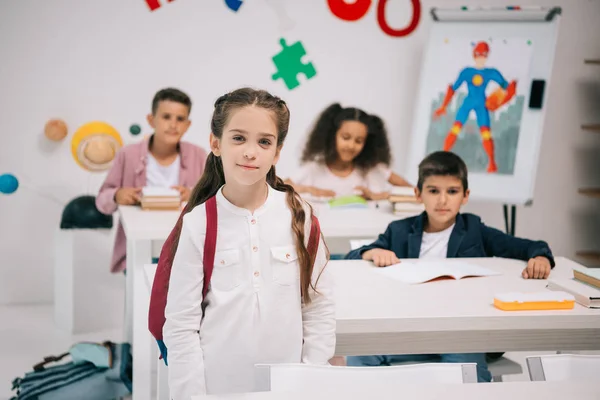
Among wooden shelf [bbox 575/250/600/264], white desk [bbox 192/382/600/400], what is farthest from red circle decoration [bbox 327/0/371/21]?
white desk [bbox 192/382/600/400]

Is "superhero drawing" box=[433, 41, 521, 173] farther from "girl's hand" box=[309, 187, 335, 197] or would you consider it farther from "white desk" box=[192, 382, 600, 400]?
"white desk" box=[192, 382, 600, 400]

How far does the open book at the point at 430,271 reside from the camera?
2141 millimetres

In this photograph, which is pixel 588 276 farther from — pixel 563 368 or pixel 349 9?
pixel 349 9

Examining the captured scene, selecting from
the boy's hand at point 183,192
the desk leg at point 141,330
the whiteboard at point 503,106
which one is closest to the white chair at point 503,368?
the desk leg at point 141,330

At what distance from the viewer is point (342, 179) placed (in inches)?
157

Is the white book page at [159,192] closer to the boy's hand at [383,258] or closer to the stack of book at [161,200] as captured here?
the stack of book at [161,200]

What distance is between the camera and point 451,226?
258 centimetres

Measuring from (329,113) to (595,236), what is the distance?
7.45 ft

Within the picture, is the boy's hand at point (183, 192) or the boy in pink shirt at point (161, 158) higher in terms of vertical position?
the boy in pink shirt at point (161, 158)

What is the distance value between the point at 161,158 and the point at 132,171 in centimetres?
16

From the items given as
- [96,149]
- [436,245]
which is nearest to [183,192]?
[96,149]

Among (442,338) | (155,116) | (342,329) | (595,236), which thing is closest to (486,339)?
(442,338)

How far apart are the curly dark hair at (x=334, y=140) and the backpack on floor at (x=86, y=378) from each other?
177 cm

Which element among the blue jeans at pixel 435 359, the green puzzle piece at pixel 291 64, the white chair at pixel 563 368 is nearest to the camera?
the white chair at pixel 563 368
